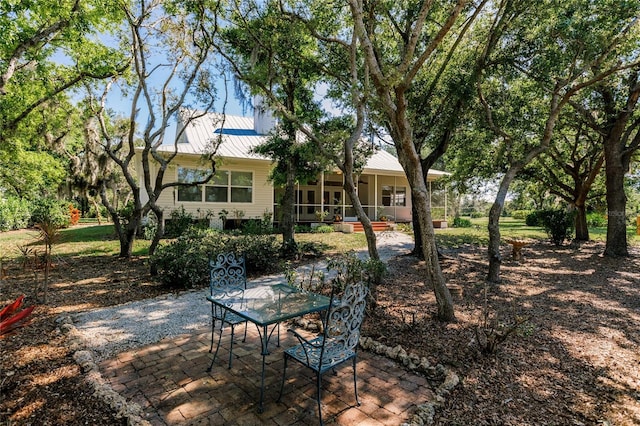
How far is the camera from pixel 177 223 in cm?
1391

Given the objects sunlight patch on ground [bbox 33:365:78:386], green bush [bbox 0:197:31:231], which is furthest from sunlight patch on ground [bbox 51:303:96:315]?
green bush [bbox 0:197:31:231]

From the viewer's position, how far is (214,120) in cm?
1011

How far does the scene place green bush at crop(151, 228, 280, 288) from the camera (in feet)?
23.1

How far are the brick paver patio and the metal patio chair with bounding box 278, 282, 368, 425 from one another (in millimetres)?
199

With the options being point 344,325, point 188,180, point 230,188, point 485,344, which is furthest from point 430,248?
point 188,180

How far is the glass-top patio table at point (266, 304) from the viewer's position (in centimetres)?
311

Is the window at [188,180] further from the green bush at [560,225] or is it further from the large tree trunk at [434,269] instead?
the green bush at [560,225]

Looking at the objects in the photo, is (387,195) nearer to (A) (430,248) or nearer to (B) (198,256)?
(B) (198,256)

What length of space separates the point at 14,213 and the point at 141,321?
18.5 metres

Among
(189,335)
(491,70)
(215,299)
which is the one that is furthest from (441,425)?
(491,70)

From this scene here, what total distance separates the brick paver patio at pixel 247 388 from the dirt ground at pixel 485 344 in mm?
347

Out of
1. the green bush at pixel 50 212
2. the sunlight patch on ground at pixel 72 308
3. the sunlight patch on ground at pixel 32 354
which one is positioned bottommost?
the sunlight patch on ground at pixel 32 354

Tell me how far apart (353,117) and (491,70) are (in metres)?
3.79

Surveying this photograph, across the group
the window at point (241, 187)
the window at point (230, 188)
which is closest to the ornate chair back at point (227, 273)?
the window at point (230, 188)
